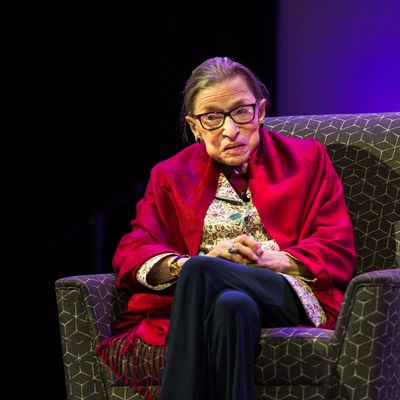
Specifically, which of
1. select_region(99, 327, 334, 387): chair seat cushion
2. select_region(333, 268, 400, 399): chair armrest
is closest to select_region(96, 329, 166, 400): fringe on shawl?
select_region(99, 327, 334, 387): chair seat cushion

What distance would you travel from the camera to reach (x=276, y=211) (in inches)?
103

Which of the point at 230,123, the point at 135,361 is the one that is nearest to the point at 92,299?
the point at 135,361

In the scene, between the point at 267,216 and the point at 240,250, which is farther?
the point at 267,216

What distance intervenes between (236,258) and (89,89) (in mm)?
1719

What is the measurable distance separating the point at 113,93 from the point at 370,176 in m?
1.50

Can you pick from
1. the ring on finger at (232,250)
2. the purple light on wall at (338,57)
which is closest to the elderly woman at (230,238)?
the ring on finger at (232,250)

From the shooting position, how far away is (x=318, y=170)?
2688 millimetres

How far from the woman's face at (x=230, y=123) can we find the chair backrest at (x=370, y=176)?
1.22 feet

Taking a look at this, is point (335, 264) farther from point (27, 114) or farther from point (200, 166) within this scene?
point (27, 114)

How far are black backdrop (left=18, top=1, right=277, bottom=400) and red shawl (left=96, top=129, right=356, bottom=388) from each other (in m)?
0.97

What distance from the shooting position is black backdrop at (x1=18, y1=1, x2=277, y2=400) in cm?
370

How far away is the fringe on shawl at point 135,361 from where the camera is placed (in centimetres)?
230

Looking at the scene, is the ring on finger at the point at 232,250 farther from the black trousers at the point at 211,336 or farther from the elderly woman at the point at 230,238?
the black trousers at the point at 211,336

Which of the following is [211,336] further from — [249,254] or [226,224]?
[226,224]
